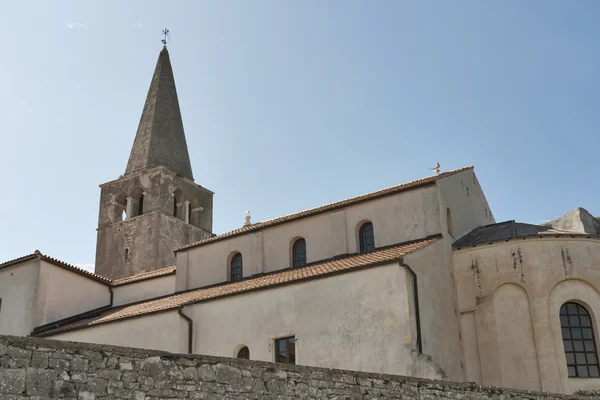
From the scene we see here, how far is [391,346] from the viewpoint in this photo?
18625 mm

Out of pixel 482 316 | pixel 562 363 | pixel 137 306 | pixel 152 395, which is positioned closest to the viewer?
pixel 152 395

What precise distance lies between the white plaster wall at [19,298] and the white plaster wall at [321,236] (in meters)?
5.94

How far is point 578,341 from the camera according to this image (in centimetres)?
2039

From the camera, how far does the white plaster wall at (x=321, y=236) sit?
23109 millimetres

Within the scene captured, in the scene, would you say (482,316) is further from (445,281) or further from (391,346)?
(391,346)

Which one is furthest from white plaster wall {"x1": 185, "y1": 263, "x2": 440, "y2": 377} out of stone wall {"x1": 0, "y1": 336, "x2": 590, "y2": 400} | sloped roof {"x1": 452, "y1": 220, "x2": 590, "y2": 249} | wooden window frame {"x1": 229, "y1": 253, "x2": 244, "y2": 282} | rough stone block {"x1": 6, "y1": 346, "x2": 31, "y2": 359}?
rough stone block {"x1": 6, "y1": 346, "x2": 31, "y2": 359}

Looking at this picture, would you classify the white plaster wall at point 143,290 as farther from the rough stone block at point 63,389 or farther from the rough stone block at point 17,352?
the rough stone block at point 17,352

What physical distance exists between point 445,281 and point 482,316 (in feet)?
5.19

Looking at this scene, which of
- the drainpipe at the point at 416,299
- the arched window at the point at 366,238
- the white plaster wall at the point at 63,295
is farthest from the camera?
the white plaster wall at the point at 63,295

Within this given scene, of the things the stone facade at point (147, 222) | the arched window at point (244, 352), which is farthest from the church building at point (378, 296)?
the stone facade at point (147, 222)

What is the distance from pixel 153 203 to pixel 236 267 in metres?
14.7

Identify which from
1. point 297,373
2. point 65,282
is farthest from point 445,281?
point 65,282

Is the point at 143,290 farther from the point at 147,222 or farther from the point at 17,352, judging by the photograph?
the point at 17,352

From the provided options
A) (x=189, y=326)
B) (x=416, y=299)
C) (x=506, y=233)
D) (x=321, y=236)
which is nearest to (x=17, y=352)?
(x=416, y=299)
